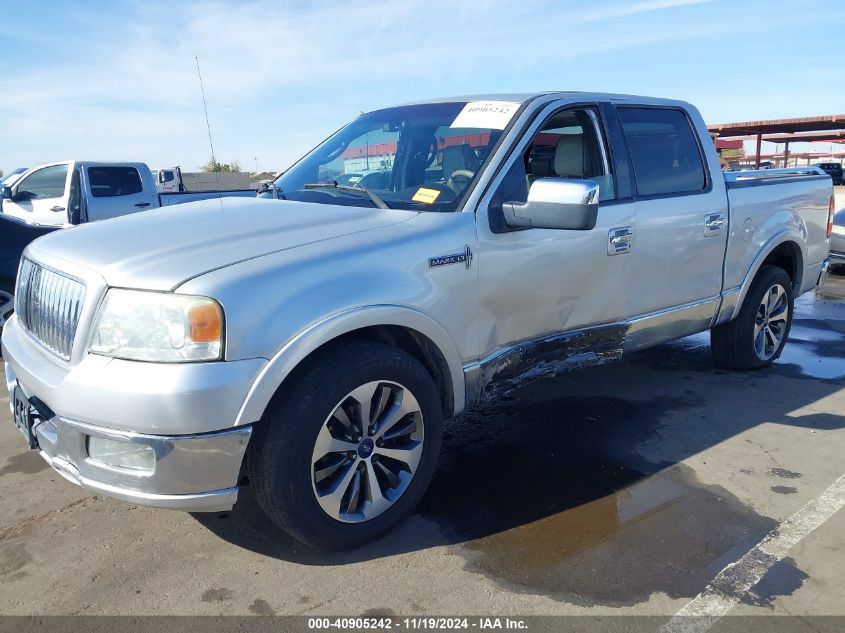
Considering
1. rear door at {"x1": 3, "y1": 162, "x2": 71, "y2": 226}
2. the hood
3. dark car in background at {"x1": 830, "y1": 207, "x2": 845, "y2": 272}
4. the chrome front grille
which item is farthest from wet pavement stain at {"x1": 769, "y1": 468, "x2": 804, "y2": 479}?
rear door at {"x1": 3, "y1": 162, "x2": 71, "y2": 226}

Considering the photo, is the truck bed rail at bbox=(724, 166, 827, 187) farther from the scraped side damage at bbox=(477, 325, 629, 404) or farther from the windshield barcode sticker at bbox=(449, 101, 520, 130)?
the windshield barcode sticker at bbox=(449, 101, 520, 130)

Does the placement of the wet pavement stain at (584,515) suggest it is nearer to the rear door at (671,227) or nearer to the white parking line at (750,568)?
the white parking line at (750,568)

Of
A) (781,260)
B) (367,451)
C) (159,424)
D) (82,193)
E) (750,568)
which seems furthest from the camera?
(82,193)

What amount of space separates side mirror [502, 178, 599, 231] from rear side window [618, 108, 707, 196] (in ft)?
3.56

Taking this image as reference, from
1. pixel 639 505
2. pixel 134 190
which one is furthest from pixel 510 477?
pixel 134 190

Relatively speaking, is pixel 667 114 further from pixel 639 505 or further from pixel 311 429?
pixel 311 429

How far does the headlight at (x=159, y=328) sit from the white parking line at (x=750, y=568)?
1.87 m

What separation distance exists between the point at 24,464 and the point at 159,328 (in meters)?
2.04

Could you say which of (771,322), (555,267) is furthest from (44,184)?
(771,322)

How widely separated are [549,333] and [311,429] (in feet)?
4.99

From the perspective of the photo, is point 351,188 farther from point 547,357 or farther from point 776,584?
point 776,584

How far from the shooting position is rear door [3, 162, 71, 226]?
1083cm

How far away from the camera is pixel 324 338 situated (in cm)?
251

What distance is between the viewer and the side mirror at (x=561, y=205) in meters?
2.99
